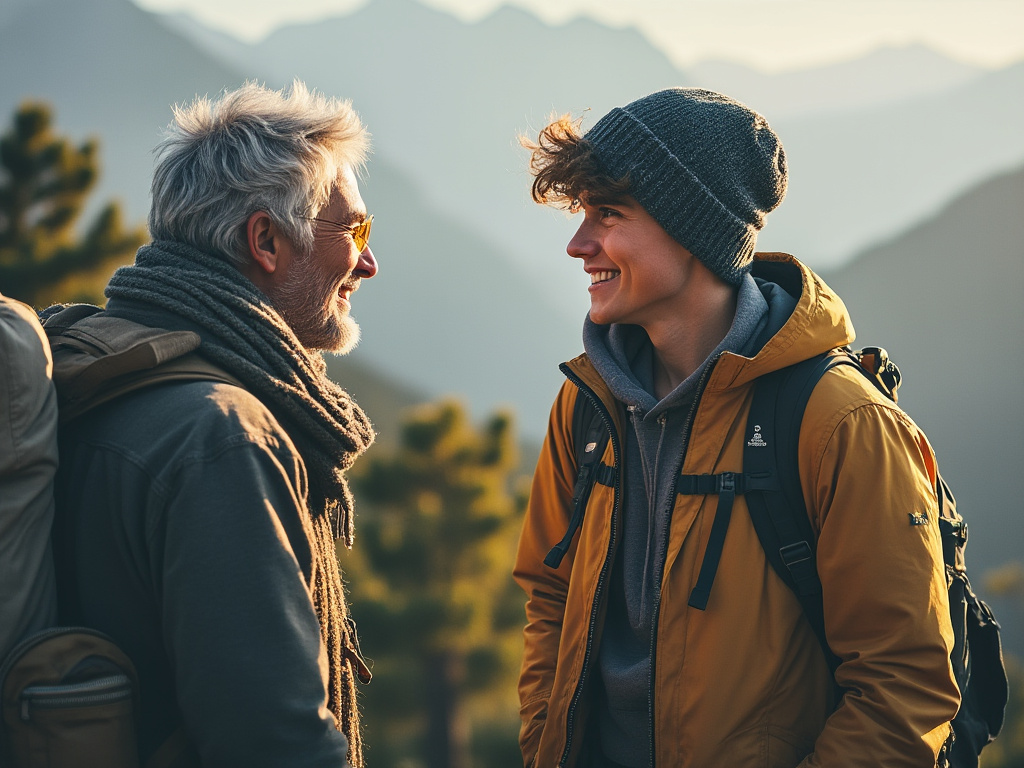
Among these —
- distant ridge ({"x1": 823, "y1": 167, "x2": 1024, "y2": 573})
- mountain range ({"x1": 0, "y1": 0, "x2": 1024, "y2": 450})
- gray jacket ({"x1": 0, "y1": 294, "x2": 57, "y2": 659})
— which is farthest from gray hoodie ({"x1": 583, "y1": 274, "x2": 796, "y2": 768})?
mountain range ({"x1": 0, "y1": 0, "x2": 1024, "y2": 450})

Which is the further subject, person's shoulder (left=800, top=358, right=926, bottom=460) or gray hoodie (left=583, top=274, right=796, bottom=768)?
gray hoodie (left=583, top=274, right=796, bottom=768)

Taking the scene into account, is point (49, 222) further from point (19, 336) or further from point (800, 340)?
point (800, 340)

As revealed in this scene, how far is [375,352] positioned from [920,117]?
2846 inches

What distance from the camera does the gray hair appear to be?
200 centimetres

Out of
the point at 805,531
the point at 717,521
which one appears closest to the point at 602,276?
the point at 717,521

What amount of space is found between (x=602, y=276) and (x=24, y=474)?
1.52 m

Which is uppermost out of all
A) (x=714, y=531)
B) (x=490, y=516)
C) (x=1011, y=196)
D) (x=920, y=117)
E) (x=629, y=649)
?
(x=920, y=117)

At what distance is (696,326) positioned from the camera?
7.89ft

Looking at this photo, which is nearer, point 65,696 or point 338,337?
point 65,696

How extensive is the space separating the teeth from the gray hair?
747 millimetres

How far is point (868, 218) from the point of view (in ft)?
309

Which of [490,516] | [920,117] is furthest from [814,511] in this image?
[920,117]

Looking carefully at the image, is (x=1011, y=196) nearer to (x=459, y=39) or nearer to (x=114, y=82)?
(x=459, y=39)

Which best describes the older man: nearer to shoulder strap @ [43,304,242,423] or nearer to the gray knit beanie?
shoulder strap @ [43,304,242,423]
